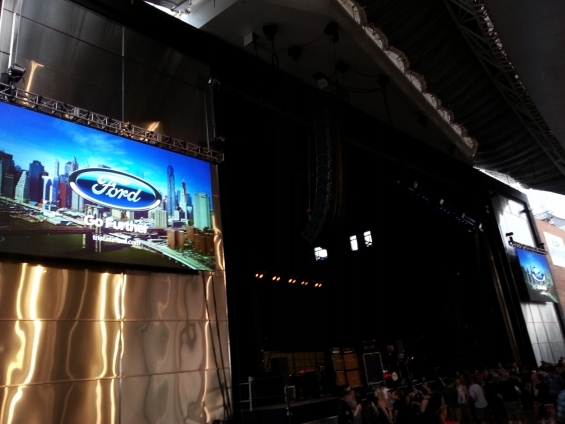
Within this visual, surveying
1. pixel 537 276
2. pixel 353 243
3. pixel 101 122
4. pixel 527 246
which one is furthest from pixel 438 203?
pixel 101 122

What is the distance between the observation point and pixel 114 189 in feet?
20.2

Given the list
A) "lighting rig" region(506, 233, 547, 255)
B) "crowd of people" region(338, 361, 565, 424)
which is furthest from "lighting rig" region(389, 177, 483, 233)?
"crowd of people" region(338, 361, 565, 424)

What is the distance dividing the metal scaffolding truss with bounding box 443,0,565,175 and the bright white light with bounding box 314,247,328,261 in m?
8.16

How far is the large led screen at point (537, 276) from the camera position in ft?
57.2

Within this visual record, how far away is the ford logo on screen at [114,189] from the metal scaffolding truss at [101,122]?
2.34 feet

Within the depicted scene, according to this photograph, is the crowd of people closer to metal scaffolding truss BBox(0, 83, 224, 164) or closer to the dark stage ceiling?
metal scaffolding truss BBox(0, 83, 224, 164)

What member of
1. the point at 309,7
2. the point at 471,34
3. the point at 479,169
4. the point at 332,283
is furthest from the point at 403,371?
the point at 309,7

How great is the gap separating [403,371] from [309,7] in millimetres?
12669

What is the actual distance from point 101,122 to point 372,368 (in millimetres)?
8848

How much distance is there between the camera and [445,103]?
11.6 m

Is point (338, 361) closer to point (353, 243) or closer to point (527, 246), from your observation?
point (353, 243)

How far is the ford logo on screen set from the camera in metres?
5.88

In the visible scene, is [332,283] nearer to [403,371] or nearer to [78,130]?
[403,371]

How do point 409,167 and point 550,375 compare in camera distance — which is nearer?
point 550,375
